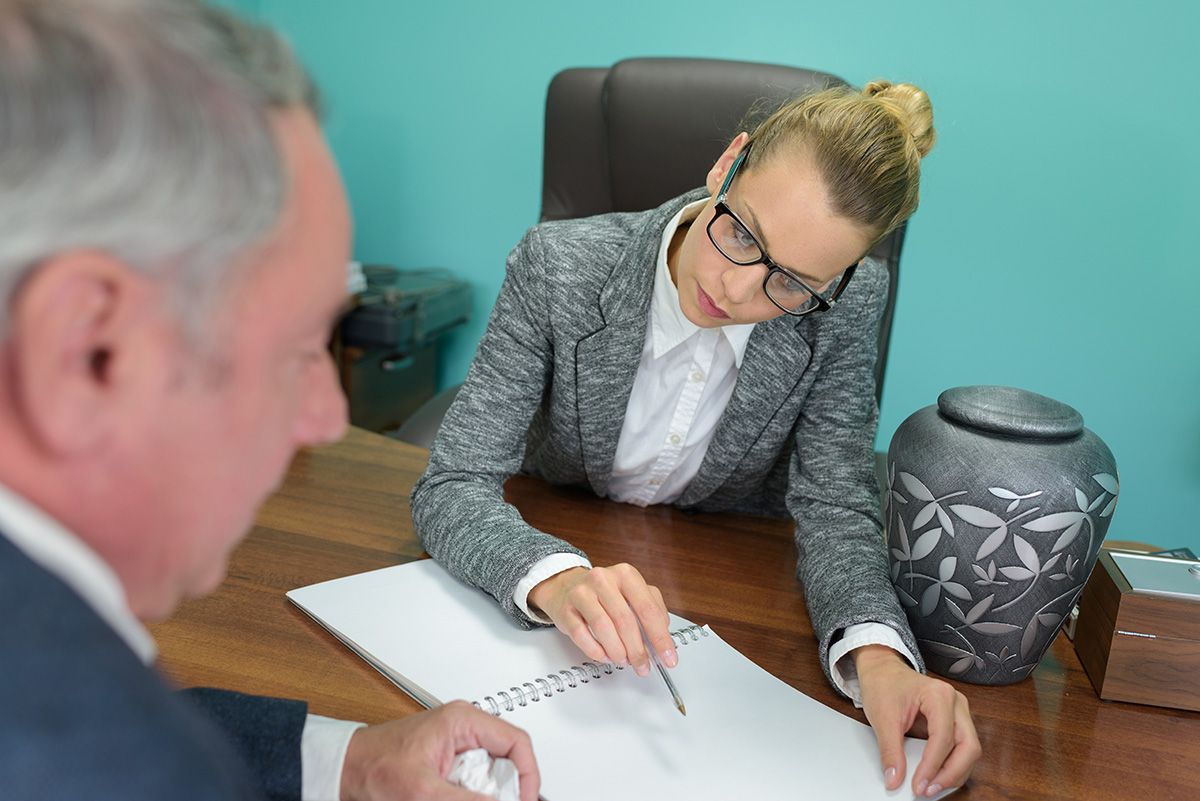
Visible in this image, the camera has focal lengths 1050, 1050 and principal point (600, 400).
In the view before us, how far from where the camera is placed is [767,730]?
0.83m

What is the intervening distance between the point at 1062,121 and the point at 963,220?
0.94 feet

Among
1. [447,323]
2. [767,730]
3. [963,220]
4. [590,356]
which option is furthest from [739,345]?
[447,323]

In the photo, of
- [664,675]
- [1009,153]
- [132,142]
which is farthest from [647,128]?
[132,142]

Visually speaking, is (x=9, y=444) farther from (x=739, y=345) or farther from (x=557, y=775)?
(x=739, y=345)

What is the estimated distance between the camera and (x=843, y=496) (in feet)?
3.89

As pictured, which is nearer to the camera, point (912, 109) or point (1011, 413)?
point (1011, 413)

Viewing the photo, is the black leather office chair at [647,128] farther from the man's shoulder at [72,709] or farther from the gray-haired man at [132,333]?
the man's shoulder at [72,709]

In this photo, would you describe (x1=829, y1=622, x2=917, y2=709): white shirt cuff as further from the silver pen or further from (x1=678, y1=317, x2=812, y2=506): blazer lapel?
(x1=678, y1=317, x2=812, y2=506): blazer lapel

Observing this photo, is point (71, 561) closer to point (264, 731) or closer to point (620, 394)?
point (264, 731)

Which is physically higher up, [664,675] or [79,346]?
[79,346]

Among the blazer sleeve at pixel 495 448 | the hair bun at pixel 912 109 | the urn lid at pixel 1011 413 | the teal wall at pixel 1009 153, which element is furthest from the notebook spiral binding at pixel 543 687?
the teal wall at pixel 1009 153

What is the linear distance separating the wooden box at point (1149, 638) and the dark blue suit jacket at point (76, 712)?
780 millimetres

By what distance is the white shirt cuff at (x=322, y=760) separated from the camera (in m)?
0.71

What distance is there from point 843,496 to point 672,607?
28 cm
